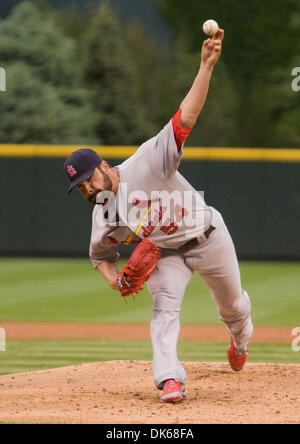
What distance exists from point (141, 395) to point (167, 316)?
0.55 metres

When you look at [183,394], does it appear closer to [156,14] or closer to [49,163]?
[49,163]

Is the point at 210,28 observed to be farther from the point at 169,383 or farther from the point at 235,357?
the point at 235,357

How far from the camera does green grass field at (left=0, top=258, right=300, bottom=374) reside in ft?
22.4

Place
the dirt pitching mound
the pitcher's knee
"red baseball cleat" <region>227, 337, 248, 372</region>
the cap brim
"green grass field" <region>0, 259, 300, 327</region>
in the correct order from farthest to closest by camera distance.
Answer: "green grass field" <region>0, 259, 300, 327</region>
"red baseball cleat" <region>227, 337, 248, 372</region>
the pitcher's knee
the cap brim
the dirt pitching mound

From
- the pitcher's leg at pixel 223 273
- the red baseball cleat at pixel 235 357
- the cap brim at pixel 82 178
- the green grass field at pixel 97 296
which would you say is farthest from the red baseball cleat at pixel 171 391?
the green grass field at pixel 97 296

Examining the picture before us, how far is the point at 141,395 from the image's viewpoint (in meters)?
5.00

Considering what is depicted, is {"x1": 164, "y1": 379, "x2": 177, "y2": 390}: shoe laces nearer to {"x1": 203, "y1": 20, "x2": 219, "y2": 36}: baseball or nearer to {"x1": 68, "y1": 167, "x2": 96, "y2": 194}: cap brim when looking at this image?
{"x1": 68, "y1": 167, "x2": 96, "y2": 194}: cap brim

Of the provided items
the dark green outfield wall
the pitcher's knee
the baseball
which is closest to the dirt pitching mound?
the pitcher's knee

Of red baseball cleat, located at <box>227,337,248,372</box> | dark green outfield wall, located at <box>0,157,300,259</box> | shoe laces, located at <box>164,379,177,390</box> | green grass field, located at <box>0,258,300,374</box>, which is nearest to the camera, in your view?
shoe laces, located at <box>164,379,177,390</box>

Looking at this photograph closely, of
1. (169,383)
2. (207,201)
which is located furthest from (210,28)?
(207,201)

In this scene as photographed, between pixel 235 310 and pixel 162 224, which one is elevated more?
pixel 162 224

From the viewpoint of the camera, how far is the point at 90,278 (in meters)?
11.8

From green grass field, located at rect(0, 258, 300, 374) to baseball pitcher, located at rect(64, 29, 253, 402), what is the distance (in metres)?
1.77
